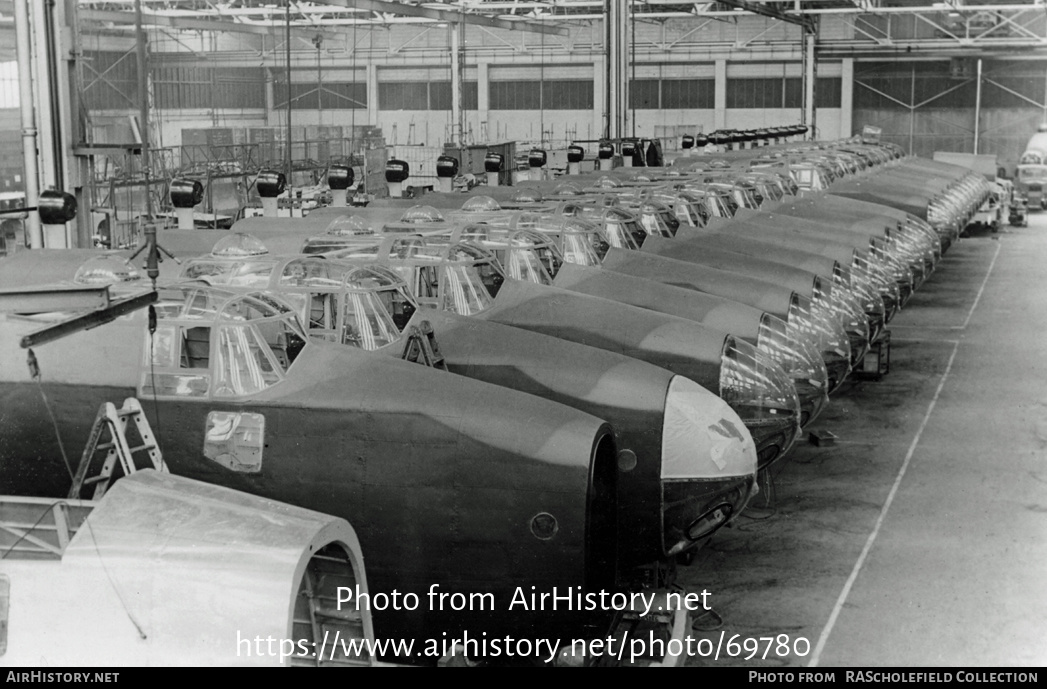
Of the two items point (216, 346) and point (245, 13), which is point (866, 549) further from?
point (245, 13)

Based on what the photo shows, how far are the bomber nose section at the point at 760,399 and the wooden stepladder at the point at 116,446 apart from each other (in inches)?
265

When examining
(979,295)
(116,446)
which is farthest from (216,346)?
(979,295)

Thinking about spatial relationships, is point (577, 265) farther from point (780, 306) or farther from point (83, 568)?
point (83, 568)

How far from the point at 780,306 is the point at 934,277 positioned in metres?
25.5

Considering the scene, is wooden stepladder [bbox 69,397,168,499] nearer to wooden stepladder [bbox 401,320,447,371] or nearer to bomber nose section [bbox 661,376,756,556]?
wooden stepladder [bbox 401,320,447,371]

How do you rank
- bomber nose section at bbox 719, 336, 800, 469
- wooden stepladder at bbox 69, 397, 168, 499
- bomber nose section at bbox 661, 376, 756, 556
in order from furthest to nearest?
bomber nose section at bbox 719, 336, 800, 469 < bomber nose section at bbox 661, 376, 756, 556 < wooden stepladder at bbox 69, 397, 168, 499

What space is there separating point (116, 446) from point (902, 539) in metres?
10.1

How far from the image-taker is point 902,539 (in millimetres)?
15875

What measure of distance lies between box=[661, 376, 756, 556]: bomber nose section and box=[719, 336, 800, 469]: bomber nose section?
5.75 feet

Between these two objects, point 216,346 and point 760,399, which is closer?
point 216,346

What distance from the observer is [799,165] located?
3850 cm

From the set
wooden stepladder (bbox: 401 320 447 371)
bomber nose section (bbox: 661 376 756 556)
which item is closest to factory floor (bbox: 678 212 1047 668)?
bomber nose section (bbox: 661 376 756 556)

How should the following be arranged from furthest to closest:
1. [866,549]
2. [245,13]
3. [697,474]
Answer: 1. [245,13]
2. [866,549]
3. [697,474]

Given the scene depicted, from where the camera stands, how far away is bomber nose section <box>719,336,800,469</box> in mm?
14547
